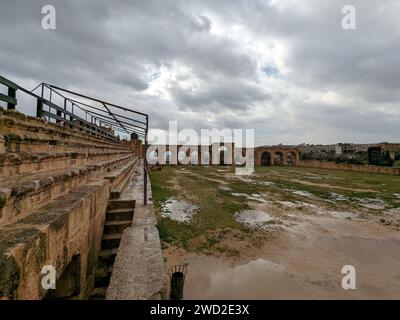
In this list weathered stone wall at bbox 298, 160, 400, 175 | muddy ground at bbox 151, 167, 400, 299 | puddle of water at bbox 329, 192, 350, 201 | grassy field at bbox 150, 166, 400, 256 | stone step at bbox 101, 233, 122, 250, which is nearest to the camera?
muddy ground at bbox 151, 167, 400, 299

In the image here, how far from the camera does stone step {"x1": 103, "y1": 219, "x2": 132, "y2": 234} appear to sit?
16.6ft

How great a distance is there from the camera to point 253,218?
26.0 ft

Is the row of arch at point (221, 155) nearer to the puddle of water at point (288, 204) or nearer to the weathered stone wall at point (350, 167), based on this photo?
the weathered stone wall at point (350, 167)

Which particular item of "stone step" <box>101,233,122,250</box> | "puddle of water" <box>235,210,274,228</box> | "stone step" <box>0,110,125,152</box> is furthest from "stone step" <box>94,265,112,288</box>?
"puddle of water" <box>235,210,274,228</box>

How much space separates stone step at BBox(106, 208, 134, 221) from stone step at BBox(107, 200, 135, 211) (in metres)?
0.16

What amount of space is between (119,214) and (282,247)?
3981 mm

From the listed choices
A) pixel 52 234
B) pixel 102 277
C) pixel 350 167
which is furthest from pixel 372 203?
pixel 350 167

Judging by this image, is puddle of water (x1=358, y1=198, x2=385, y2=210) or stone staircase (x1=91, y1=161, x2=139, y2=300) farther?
puddle of water (x1=358, y1=198, x2=385, y2=210)

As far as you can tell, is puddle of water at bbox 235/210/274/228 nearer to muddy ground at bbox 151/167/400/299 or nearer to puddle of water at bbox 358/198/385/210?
muddy ground at bbox 151/167/400/299

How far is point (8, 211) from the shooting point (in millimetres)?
1984

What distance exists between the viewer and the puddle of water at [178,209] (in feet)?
26.0

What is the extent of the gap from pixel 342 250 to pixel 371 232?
2037mm

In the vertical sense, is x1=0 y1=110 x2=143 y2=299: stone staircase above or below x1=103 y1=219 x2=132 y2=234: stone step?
above

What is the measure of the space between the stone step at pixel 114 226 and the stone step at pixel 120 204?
49cm
